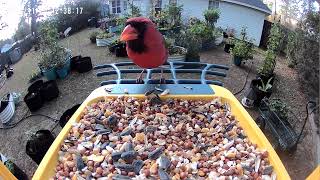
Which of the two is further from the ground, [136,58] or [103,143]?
[136,58]

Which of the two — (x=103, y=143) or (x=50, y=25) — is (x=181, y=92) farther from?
(x=50, y=25)

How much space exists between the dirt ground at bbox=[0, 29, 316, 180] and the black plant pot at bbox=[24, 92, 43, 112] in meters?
0.06

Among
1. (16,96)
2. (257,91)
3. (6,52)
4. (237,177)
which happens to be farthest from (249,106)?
(6,52)

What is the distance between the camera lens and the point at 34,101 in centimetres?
340

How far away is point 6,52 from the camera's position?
468 centimetres

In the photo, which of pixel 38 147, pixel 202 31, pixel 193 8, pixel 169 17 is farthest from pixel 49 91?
pixel 193 8

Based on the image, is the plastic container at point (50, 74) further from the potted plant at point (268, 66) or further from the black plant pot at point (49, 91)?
the potted plant at point (268, 66)

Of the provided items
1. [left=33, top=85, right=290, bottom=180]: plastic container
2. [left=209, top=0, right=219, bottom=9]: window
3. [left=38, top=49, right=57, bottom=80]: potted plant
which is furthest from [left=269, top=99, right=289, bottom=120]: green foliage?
[left=38, top=49, right=57, bottom=80]: potted plant

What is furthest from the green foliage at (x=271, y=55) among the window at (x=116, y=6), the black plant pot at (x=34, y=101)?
the window at (x=116, y=6)

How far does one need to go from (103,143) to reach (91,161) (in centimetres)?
12

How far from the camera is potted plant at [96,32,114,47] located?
4.85 meters

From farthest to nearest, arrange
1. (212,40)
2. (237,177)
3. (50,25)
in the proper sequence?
(212,40), (50,25), (237,177)

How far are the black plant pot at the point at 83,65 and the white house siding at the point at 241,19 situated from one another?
2181 millimetres

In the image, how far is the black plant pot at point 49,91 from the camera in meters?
3.49
